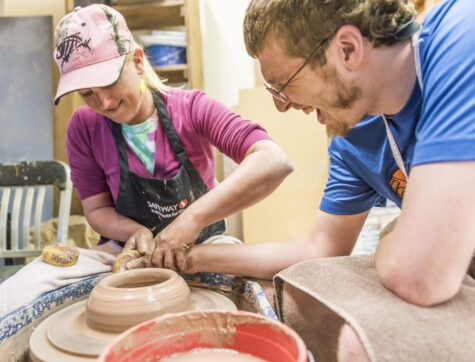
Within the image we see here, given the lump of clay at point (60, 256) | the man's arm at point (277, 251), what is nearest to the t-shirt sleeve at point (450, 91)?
the man's arm at point (277, 251)

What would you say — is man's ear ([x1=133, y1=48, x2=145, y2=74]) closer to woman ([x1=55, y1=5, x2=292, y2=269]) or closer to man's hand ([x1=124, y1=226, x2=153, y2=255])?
woman ([x1=55, y1=5, x2=292, y2=269])

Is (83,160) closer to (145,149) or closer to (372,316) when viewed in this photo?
(145,149)

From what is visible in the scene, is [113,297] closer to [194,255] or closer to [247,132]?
[194,255]

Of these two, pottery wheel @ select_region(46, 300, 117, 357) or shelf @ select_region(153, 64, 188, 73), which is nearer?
pottery wheel @ select_region(46, 300, 117, 357)

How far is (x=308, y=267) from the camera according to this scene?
102 cm

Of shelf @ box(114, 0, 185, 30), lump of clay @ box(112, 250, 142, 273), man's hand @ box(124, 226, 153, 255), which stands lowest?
lump of clay @ box(112, 250, 142, 273)

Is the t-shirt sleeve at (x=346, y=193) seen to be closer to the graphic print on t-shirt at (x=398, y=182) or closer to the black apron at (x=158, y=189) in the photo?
the graphic print on t-shirt at (x=398, y=182)

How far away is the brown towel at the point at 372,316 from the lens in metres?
0.73

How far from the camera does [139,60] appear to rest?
4.94ft

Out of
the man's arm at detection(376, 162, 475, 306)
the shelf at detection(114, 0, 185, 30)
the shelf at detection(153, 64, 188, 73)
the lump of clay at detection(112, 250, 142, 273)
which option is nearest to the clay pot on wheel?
the lump of clay at detection(112, 250, 142, 273)

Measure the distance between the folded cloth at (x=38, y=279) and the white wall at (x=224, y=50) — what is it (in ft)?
7.67

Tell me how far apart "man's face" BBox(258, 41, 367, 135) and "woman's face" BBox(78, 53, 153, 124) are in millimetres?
558

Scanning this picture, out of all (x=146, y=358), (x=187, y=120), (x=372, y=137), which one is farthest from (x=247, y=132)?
(x=146, y=358)

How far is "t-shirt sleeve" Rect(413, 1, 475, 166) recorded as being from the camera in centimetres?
76
